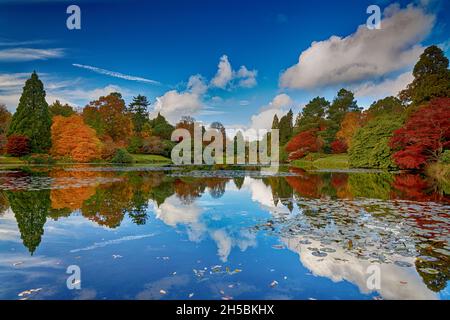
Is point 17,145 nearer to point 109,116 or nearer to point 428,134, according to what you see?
point 109,116

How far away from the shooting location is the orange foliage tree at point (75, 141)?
33.7 meters

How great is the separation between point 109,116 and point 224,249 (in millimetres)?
41626

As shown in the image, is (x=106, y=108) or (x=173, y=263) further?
(x=106, y=108)

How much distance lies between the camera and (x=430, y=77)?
2395 cm

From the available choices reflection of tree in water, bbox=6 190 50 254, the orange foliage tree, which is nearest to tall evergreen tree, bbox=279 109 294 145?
the orange foliage tree

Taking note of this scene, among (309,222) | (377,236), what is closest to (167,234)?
(309,222)

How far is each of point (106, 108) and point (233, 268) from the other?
42.5 meters

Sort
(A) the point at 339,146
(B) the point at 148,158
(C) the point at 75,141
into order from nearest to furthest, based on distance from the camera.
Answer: (C) the point at 75,141 < (A) the point at 339,146 < (B) the point at 148,158

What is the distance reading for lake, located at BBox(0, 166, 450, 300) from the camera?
345 centimetres

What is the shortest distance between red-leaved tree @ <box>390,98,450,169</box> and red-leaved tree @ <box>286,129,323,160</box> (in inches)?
733

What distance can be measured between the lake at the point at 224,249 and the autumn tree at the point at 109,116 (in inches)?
1370

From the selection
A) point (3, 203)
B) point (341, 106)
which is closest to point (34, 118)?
point (3, 203)
